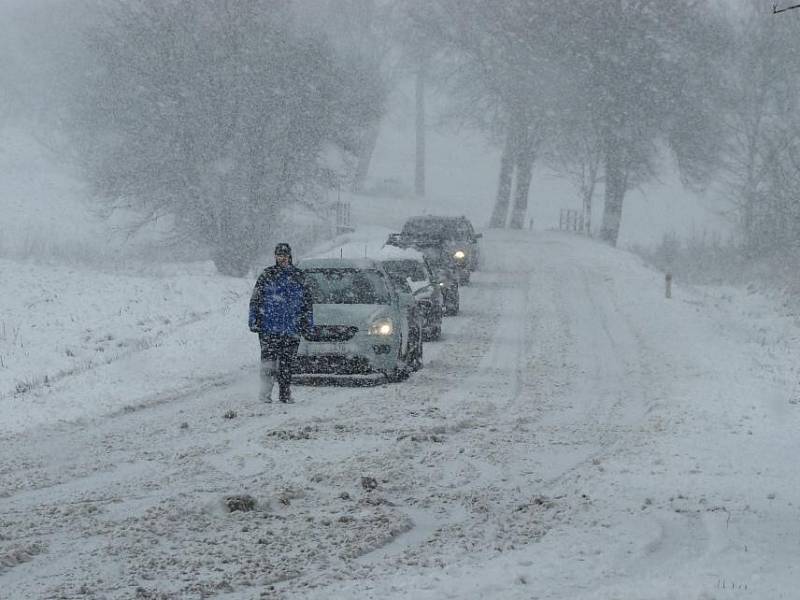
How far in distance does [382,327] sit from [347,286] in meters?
1.24

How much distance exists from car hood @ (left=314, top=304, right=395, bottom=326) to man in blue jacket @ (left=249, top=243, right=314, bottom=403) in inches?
66.0

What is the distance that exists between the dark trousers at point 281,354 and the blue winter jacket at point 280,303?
132mm

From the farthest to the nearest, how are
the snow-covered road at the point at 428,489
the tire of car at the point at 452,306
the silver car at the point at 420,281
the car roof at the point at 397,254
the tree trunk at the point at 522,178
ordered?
the tree trunk at the point at 522,178 < the tire of car at the point at 452,306 < the car roof at the point at 397,254 < the silver car at the point at 420,281 < the snow-covered road at the point at 428,489

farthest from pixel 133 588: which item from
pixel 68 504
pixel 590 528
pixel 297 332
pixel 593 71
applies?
pixel 593 71

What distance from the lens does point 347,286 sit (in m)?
17.5

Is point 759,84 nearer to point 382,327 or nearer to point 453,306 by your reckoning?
point 453,306

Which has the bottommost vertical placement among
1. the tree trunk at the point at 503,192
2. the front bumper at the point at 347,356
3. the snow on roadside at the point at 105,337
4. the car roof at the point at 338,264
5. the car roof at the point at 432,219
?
the snow on roadside at the point at 105,337

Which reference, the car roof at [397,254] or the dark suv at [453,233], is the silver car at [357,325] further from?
the dark suv at [453,233]

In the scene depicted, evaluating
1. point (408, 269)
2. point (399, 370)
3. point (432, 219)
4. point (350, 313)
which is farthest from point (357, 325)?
point (432, 219)

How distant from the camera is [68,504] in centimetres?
889

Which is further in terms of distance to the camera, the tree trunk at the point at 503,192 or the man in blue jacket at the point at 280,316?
the tree trunk at the point at 503,192

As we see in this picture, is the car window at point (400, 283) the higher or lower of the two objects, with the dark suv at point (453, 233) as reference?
lower

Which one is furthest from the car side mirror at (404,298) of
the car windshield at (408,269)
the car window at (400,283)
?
the car windshield at (408,269)

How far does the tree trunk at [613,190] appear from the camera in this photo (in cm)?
5500
